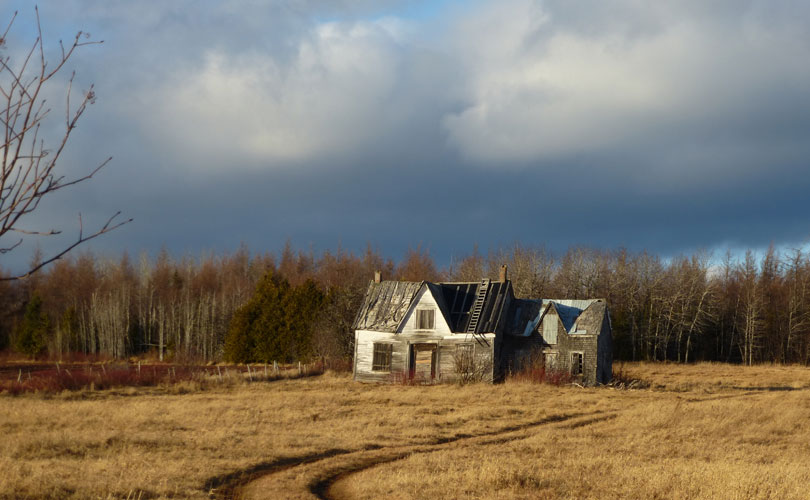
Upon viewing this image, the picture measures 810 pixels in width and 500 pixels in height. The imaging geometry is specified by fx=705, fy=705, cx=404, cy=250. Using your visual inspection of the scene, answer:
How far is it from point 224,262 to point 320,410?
100256 millimetres

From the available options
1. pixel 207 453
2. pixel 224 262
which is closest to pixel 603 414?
pixel 207 453

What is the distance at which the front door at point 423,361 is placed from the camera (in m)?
39.7

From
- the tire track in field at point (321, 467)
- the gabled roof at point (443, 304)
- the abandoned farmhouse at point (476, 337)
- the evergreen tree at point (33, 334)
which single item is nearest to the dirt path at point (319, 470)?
the tire track in field at point (321, 467)

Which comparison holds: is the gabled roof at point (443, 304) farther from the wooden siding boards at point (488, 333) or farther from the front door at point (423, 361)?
the front door at point (423, 361)

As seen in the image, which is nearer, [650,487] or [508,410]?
[650,487]

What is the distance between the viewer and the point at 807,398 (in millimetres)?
32125

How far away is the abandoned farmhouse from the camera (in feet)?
129

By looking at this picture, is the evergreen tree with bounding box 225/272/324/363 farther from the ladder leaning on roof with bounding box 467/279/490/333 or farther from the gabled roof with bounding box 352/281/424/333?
the ladder leaning on roof with bounding box 467/279/490/333

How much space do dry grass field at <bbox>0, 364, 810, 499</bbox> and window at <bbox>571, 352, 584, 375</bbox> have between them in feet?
15.7

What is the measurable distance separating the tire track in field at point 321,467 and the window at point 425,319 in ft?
58.7

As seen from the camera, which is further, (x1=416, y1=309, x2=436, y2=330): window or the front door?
(x1=416, y1=309, x2=436, y2=330): window

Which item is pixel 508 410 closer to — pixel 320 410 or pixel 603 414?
pixel 603 414

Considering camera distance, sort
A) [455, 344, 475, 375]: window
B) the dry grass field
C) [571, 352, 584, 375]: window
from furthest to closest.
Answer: [571, 352, 584, 375]: window
[455, 344, 475, 375]: window
the dry grass field

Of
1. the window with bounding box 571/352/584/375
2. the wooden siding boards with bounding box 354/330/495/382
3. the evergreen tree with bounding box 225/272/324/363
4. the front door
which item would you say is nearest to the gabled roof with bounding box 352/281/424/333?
the wooden siding boards with bounding box 354/330/495/382
